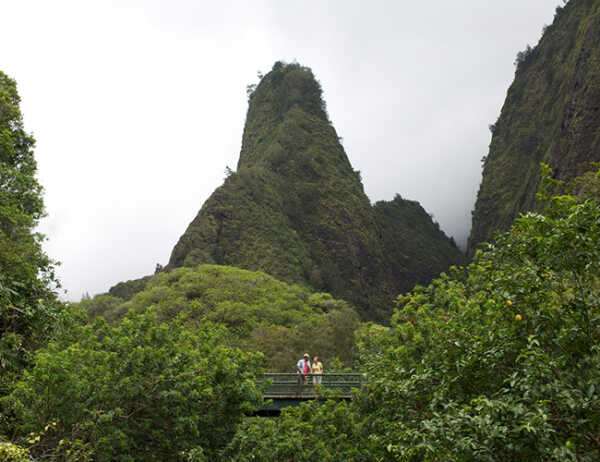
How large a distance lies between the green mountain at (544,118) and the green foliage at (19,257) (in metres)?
60.1

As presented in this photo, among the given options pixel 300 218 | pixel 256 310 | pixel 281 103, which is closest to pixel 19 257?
pixel 256 310

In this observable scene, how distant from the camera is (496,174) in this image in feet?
390

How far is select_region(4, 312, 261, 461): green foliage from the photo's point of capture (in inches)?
524

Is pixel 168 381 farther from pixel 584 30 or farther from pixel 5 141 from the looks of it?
pixel 584 30

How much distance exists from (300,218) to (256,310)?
44.2 meters

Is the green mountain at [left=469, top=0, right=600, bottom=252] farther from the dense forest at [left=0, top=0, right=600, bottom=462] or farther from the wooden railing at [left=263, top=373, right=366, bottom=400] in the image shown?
the wooden railing at [left=263, top=373, right=366, bottom=400]

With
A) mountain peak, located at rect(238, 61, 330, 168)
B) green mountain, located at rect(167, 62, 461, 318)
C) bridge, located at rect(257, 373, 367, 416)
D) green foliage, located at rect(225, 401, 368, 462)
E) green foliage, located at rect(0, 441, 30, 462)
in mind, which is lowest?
green foliage, located at rect(225, 401, 368, 462)

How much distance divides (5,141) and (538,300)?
682 inches

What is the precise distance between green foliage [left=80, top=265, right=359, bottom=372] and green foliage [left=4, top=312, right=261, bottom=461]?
3194 cm

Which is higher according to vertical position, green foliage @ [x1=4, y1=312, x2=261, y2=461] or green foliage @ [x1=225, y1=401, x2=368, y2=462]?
green foliage @ [x1=4, y1=312, x2=261, y2=461]

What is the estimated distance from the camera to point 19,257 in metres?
19.4

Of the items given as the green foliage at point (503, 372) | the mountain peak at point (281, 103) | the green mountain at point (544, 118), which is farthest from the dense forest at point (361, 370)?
the mountain peak at point (281, 103)

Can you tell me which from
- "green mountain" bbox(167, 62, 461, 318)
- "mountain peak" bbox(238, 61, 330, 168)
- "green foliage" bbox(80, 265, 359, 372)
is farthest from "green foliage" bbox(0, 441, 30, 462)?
"mountain peak" bbox(238, 61, 330, 168)

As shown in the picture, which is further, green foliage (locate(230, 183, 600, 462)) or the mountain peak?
the mountain peak
